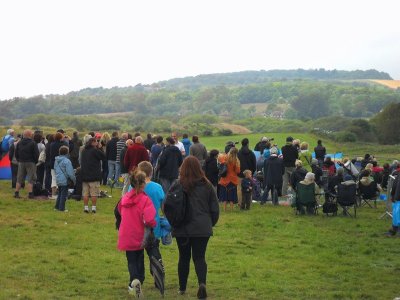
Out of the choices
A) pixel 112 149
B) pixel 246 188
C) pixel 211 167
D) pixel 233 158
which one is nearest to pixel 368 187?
pixel 246 188

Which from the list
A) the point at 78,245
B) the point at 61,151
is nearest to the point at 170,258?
the point at 78,245

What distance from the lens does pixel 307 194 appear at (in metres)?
20.5

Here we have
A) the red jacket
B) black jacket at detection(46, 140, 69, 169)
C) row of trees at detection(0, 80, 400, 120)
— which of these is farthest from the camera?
row of trees at detection(0, 80, 400, 120)

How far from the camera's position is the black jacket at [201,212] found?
10.3 m

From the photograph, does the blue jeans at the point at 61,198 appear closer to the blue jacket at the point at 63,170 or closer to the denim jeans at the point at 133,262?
the blue jacket at the point at 63,170

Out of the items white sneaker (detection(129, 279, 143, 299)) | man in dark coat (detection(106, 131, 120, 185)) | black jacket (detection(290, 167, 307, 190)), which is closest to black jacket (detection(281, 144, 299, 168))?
black jacket (detection(290, 167, 307, 190))

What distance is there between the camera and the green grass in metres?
11.4

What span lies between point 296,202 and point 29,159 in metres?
7.20

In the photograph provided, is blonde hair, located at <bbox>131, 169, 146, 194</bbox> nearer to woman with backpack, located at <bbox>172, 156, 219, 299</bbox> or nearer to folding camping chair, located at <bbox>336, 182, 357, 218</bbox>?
woman with backpack, located at <bbox>172, 156, 219, 299</bbox>

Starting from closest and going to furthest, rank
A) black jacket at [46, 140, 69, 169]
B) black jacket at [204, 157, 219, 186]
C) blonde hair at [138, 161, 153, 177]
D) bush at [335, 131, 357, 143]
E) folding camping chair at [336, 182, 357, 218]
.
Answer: blonde hair at [138, 161, 153, 177] < folding camping chair at [336, 182, 357, 218] < black jacket at [46, 140, 69, 169] < black jacket at [204, 157, 219, 186] < bush at [335, 131, 357, 143]

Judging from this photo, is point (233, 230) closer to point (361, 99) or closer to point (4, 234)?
point (4, 234)

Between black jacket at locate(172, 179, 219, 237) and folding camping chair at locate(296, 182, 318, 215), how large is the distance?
1014 cm

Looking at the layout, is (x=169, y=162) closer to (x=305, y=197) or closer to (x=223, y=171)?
(x=223, y=171)

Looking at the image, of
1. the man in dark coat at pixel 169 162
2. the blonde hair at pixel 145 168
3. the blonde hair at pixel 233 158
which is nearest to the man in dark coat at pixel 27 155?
the man in dark coat at pixel 169 162
